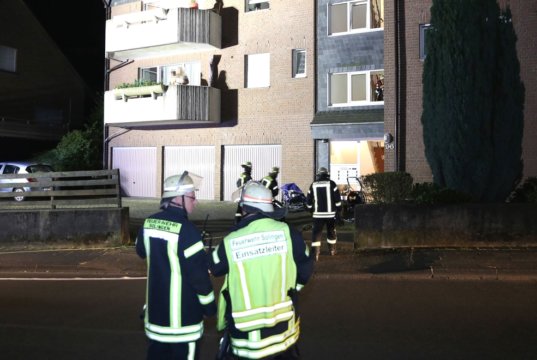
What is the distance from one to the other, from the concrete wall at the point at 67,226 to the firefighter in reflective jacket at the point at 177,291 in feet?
29.2

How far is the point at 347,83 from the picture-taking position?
67.5ft

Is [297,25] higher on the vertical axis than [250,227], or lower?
higher

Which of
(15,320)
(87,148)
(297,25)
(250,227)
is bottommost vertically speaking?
(15,320)

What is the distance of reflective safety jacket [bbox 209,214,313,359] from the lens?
3.25 m

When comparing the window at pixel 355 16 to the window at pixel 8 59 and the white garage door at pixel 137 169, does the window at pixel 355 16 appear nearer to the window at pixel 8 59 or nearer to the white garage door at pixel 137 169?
the white garage door at pixel 137 169

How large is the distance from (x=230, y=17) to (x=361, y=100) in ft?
22.4

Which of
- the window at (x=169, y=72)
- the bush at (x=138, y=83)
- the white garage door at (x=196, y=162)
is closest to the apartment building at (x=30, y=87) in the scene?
the bush at (x=138, y=83)

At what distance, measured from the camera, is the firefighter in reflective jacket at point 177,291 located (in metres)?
3.37

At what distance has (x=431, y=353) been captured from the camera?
5.25 meters

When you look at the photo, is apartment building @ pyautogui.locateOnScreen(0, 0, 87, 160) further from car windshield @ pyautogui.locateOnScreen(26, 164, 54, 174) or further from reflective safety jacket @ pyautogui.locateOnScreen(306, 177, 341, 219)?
reflective safety jacket @ pyautogui.locateOnScreen(306, 177, 341, 219)

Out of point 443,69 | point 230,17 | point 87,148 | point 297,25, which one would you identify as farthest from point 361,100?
point 87,148

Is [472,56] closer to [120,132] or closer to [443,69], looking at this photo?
[443,69]

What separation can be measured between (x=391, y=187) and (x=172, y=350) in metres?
9.11

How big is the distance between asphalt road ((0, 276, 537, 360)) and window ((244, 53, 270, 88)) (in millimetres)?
14239
